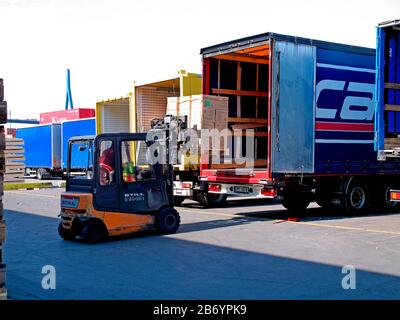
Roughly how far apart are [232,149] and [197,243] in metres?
4.69

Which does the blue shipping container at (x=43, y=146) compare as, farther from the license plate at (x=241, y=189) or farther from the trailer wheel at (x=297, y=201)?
the license plate at (x=241, y=189)

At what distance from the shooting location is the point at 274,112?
36.0ft

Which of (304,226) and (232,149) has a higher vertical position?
(232,149)

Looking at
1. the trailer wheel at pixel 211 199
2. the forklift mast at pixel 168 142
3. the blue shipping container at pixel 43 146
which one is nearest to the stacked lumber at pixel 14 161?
the blue shipping container at pixel 43 146

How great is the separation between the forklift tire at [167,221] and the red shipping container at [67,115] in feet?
75.9

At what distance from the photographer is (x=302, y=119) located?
11375mm

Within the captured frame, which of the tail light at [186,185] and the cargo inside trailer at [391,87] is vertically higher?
the cargo inside trailer at [391,87]

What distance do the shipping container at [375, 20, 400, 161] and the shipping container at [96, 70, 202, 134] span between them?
16.5 ft

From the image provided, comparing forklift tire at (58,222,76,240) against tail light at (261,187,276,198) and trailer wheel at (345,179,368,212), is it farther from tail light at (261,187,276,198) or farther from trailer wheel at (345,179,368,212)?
trailer wheel at (345,179,368,212)

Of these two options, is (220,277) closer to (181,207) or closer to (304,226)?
(304,226)

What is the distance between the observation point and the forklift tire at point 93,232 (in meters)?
8.95

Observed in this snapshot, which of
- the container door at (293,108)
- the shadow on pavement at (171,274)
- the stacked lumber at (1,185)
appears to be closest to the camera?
the stacked lumber at (1,185)

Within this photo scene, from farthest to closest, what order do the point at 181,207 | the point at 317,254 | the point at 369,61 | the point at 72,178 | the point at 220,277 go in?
the point at 181,207
the point at 369,61
the point at 72,178
the point at 317,254
the point at 220,277
